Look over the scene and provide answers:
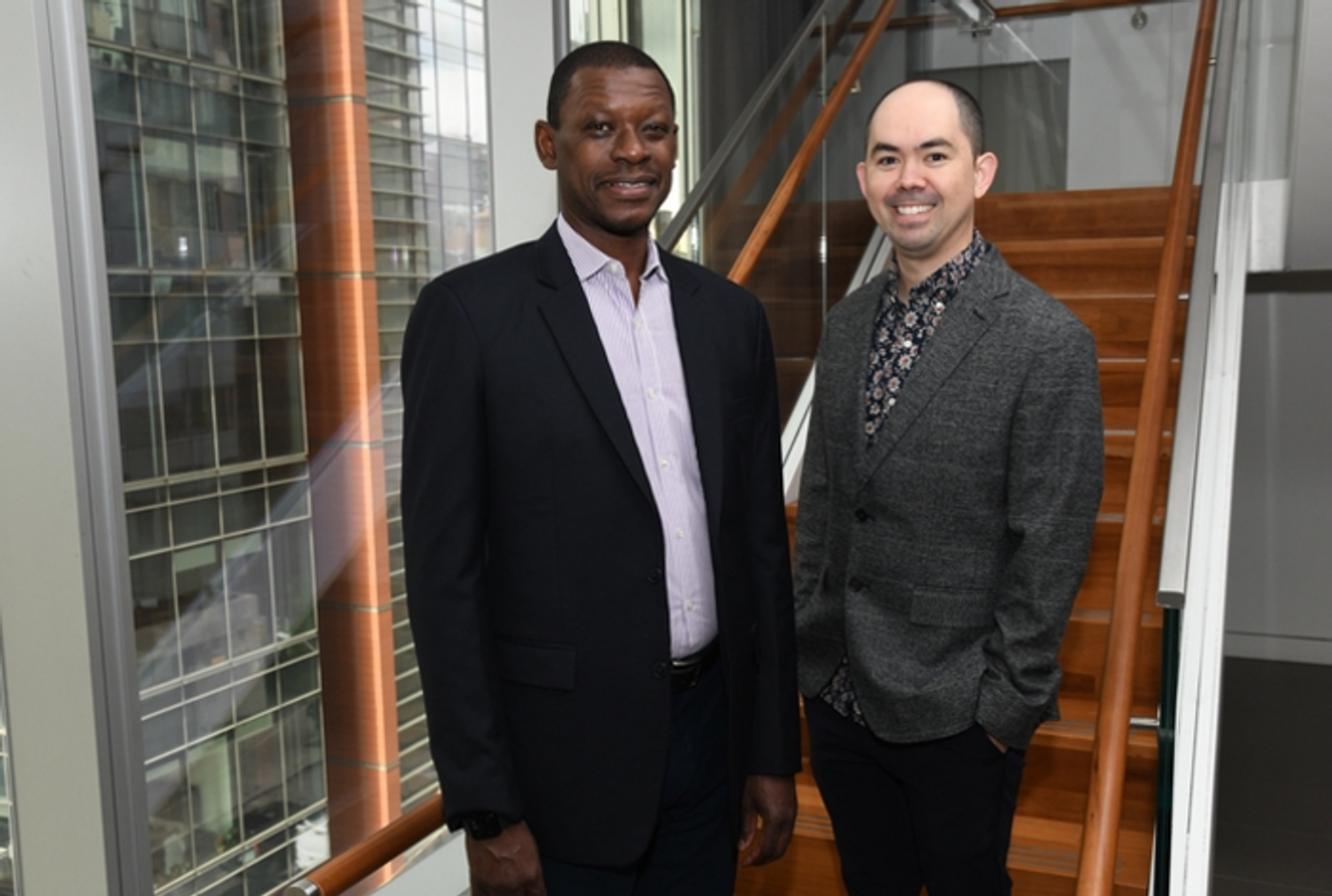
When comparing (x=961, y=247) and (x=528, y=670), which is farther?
(x=961, y=247)

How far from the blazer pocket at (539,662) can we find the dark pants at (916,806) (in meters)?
0.55

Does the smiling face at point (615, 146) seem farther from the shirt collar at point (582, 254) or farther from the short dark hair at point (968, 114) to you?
the short dark hair at point (968, 114)

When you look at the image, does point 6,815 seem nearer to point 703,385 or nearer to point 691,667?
point 691,667

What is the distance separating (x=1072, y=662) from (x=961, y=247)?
65.8 inches

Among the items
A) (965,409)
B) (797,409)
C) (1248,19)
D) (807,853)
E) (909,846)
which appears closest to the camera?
(965,409)

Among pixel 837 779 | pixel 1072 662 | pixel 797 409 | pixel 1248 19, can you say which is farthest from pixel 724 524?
pixel 1248 19

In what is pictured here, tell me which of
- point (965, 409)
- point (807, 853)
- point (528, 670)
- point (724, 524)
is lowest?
point (807, 853)

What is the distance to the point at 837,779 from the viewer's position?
1.87 metres

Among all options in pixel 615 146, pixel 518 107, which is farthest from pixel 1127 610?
pixel 518 107

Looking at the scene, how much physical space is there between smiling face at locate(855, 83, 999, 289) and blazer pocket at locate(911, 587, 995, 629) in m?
0.50

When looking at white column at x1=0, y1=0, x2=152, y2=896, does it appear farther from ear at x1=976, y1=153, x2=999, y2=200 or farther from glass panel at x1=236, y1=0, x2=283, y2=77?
ear at x1=976, y1=153, x2=999, y2=200

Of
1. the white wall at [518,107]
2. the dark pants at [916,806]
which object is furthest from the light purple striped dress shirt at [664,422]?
the white wall at [518,107]

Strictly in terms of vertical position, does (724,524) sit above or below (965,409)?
below

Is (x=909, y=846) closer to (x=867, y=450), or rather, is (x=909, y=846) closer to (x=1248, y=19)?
(x=867, y=450)
